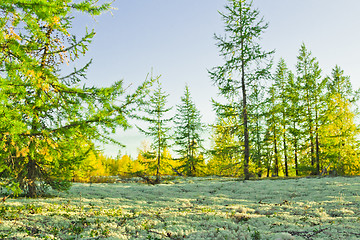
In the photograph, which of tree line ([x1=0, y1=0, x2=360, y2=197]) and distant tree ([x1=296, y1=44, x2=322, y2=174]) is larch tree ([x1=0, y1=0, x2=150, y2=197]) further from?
distant tree ([x1=296, y1=44, x2=322, y2=174])

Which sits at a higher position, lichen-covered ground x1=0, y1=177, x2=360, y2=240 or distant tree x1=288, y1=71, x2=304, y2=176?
distant tree x1=288, y1=71, x2=304, y2=176

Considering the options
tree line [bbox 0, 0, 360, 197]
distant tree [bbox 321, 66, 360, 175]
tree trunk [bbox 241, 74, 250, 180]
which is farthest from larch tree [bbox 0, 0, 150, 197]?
distant tree [bbox 321, 66, 360, 175]

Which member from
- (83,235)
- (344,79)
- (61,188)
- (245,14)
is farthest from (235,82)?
(344,79)

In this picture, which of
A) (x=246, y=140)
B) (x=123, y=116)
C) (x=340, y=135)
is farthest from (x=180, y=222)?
(x=340, y=135)

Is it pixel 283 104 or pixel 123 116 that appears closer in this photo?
pixel 123 116

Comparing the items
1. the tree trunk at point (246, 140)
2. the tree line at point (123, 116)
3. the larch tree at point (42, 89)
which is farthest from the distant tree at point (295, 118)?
the larch tree at point (42, 89)

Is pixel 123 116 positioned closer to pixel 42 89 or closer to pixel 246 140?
pixel 42 89

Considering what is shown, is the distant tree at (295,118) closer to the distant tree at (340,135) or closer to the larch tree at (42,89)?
the distant tree at (340,135)

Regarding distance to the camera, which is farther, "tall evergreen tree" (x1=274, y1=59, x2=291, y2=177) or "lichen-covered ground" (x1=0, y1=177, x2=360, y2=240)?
"tall evergreen tree" (x1=274, y1=59, x2=291, y2=177)

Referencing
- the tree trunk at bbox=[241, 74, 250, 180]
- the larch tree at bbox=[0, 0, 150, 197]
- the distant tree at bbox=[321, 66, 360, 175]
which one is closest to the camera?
the larch tree at bbox=[0, 0, 150, 197]

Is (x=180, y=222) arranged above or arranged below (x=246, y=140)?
below

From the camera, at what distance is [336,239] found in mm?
5613

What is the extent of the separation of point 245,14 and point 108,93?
55.1 ft

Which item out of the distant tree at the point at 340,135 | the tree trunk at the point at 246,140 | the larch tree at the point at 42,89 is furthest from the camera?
the distant tree at the point at 340,135
